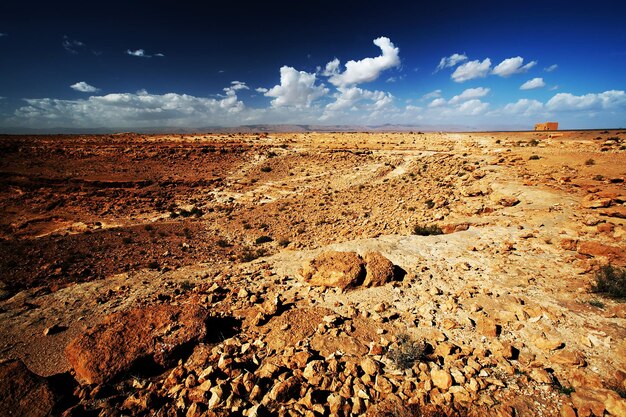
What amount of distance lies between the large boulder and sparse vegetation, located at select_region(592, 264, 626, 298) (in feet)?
27.0

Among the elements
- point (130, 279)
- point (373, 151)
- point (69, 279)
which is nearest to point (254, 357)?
point (130, 279)

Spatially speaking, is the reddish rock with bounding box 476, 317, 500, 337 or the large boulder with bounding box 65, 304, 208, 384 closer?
the large boulder with bounding box 65, 304, 208, 384

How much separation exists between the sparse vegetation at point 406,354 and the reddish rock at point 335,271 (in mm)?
2230

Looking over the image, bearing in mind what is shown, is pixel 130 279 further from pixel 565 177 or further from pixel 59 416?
pixel 565 177

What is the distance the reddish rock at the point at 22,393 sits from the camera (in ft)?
13.0

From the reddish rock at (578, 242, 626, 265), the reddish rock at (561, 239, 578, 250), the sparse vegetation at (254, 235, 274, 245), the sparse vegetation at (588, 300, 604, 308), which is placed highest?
the reddish rock at (578, 242, 626, 265)

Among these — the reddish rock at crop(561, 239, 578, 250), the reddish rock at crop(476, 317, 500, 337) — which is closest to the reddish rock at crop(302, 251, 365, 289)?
the reddish rock at crop(476, 317, 500, 337)

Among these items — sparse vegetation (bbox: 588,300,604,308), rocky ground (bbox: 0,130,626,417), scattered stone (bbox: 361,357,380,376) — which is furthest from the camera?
sparse vegetation (bbox: 588,300,604,308)

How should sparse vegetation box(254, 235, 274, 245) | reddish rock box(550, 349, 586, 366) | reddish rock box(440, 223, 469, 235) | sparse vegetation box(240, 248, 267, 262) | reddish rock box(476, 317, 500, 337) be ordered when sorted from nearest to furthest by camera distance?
reddish rock box(550, 349, 586, 366) → reddish rock box(476, 317, 500, 337) → sparse vegetation box(240, 248, 267, 262) → reddish rock box(440, 223, 469, 235) → sparse vegetation box(254, 235, 274, 245)

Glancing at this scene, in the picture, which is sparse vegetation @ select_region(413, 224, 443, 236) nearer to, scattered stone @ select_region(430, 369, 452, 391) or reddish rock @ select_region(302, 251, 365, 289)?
reddish rock @ select_region(302, 251, 365, 289)

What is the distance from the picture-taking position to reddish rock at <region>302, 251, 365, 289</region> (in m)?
7.12

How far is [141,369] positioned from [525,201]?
14150 millimetres

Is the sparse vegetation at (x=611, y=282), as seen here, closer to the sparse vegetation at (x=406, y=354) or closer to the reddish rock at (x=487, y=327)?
the reddish rock at (x=487, y=327)

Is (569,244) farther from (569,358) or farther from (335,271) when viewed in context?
(335,271)
